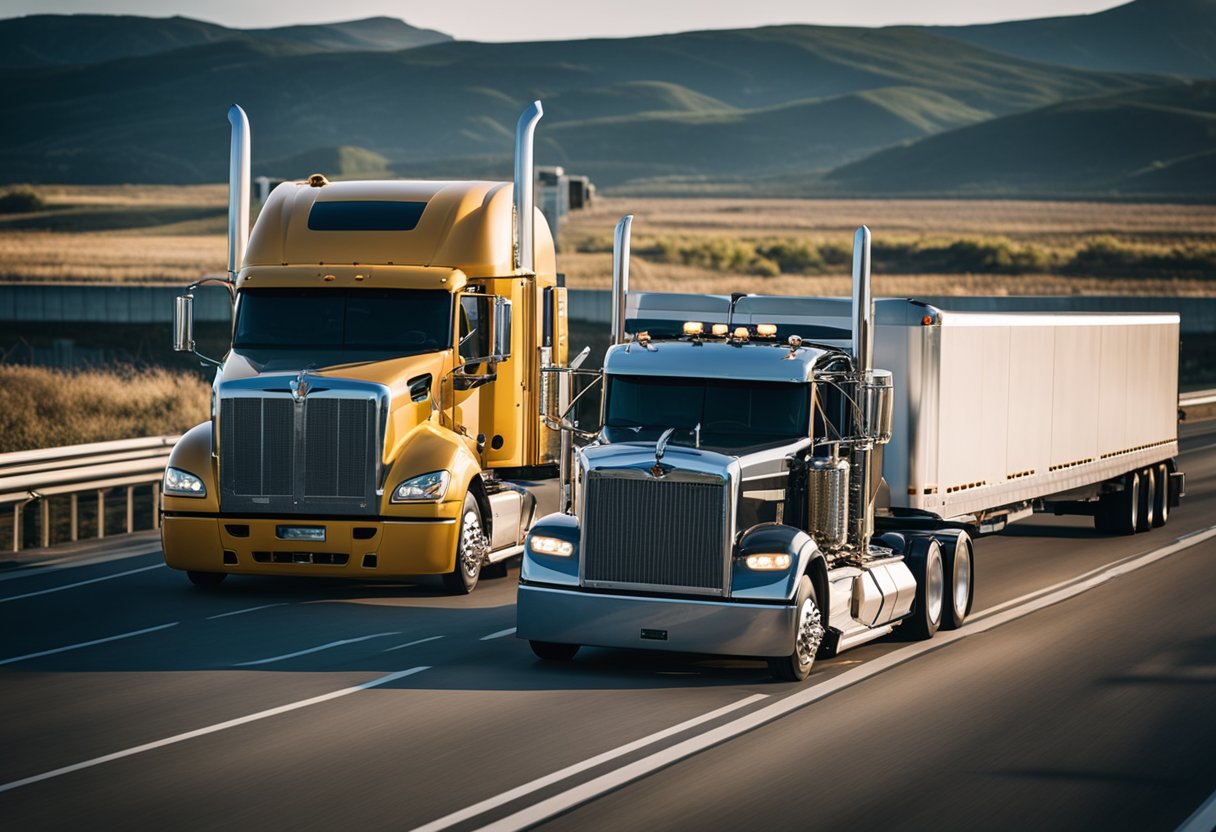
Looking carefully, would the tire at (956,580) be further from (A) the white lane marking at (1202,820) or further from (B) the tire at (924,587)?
(A) the white lane marking at (1202,820)

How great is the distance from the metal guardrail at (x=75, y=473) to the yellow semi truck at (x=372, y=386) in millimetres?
3456

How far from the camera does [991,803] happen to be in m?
9.89

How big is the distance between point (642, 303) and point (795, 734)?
5503 millimetres

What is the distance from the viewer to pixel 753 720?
1202cm

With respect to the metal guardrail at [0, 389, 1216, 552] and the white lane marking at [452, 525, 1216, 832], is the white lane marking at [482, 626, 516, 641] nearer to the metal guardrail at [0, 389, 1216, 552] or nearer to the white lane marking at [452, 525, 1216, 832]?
the white lane marking at [452, 525, 1216, 832]

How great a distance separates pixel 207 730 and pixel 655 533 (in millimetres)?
3287

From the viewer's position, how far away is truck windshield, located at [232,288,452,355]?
18266 millimetres

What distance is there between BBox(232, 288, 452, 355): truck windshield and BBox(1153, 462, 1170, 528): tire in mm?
10804

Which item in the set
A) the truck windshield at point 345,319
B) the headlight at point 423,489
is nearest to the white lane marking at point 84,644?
the headlight at point 423,489

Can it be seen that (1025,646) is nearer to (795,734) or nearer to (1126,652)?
(1126,652)

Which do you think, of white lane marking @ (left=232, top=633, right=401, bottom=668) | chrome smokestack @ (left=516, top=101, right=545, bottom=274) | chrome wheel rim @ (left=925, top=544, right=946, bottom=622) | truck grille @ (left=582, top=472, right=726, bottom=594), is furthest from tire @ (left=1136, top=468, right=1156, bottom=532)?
truck grille @ (left=582, top=472, right=726, bottom=594)

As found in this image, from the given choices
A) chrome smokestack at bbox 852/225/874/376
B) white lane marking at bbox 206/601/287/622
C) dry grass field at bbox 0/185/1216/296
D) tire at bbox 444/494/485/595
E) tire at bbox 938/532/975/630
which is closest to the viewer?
chrome smokestack at bbox 852/225/874/376

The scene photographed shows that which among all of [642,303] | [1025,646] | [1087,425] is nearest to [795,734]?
[1025,646]

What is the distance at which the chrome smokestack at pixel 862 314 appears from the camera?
14844mm
